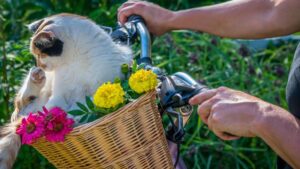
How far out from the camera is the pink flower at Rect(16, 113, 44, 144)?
1.90m

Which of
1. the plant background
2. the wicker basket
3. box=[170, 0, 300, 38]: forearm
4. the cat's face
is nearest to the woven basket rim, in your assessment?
the wicker basket

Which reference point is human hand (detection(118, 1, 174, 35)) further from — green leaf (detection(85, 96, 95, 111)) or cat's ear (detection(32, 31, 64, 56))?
green leaf (detection(85, 96, 95, 111))

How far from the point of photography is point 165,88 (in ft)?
6.72

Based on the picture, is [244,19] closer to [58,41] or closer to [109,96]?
[58,41]

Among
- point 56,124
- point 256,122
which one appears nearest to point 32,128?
point 56,124

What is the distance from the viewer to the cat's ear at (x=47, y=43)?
208 cm

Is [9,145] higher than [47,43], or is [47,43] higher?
[47,43]

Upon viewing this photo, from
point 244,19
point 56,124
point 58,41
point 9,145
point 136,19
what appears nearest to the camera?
point 56,124

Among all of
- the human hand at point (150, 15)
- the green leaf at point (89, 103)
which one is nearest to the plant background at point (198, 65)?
the human hand at point (150, 15)

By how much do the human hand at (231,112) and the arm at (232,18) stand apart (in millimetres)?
878

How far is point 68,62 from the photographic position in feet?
6.96

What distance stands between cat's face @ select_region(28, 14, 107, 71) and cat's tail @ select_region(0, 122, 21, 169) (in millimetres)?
221

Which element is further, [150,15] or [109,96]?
[150,15]

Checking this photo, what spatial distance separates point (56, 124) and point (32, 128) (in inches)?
3.1
